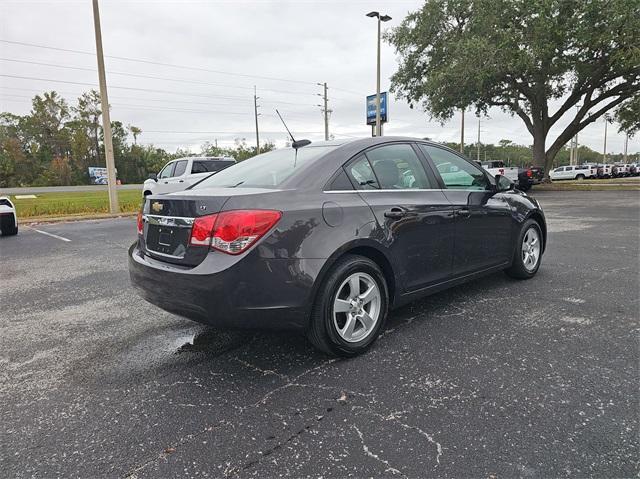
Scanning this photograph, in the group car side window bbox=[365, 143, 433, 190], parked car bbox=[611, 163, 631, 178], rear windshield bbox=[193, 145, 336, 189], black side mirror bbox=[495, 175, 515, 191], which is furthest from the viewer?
parked car bbox=[611, 163, 631, 178]

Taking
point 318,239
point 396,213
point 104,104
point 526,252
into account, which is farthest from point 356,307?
point 104,104

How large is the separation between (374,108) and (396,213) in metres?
22.6

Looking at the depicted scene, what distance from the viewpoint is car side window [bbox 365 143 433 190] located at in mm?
3439

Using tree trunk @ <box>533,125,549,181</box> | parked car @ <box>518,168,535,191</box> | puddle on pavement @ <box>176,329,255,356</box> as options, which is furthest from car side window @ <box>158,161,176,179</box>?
tree trunk @ <box>533,125,549,181</box>

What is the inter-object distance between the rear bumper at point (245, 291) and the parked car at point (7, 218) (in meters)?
8.83

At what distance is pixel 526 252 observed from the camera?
4.90m

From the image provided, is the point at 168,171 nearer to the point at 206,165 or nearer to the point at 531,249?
the point at 206,165

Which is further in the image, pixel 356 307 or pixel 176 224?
pixel 356 307

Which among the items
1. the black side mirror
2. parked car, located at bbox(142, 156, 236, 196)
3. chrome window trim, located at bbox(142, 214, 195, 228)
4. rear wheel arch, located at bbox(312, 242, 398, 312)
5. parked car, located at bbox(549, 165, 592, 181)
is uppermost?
parked car, located at bbox(549, 165, 592, 181)

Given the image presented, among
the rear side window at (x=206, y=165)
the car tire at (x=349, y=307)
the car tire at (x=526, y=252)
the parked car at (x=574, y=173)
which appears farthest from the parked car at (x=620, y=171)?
the car tire at (x=349, y=307)

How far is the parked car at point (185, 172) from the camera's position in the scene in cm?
1434

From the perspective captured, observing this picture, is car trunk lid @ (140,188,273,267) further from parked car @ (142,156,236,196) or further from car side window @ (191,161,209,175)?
car side window @ (191,161,209,175)

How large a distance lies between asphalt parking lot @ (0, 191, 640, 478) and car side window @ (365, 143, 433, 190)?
1.15 metres

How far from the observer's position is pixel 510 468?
194 cm
